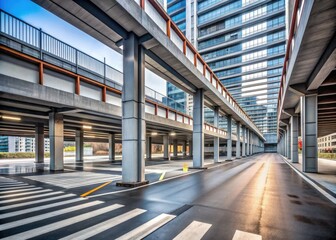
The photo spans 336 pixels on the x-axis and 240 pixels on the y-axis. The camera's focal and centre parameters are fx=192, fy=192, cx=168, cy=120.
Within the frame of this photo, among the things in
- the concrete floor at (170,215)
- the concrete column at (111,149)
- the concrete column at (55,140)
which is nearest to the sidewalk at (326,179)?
the concrete floor at (170,215)

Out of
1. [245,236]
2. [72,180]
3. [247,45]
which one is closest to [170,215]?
[245,236]

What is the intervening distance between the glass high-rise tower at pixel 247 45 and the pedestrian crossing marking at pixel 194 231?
84.0 meters

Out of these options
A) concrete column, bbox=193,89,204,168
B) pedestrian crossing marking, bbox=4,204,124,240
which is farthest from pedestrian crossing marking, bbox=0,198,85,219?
concrete column, bbox=193,89,204,168

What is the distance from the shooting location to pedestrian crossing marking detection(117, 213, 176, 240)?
429 cm

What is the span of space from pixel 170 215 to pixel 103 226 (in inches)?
74.5

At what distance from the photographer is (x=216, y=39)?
83.0m

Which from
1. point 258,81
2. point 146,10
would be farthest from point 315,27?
point 258,81

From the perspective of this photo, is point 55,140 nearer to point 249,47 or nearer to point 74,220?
point 74,220

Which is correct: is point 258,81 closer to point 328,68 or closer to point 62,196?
point 328,68

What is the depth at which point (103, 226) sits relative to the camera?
15.8ft

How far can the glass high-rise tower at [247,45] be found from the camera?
72.9 metres

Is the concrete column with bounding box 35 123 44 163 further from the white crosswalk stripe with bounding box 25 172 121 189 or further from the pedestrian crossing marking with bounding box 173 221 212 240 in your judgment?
the pedestrian crossing marking with bounding box 173 221 212 240

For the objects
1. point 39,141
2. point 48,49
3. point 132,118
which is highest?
point 48,49

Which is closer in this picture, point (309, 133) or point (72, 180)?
point (72, 180)
